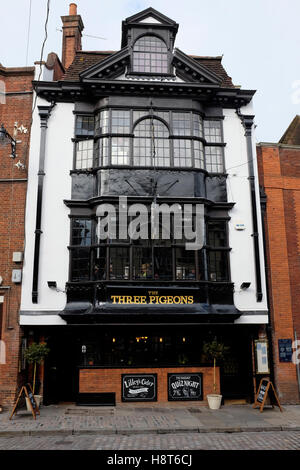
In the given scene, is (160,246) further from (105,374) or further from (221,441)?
(221,441)

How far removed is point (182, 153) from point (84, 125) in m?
4.07

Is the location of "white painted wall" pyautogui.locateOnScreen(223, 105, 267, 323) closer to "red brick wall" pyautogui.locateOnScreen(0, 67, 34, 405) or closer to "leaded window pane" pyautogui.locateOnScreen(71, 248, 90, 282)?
"leaded window pane" pyautogui.locateOnScreen(71, 248, 90, 282)

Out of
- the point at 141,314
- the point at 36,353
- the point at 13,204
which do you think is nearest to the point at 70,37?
the point at 13,204

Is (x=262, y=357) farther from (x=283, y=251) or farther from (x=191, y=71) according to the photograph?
(x=191, y=71)

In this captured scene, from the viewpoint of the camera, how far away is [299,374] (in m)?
15.0

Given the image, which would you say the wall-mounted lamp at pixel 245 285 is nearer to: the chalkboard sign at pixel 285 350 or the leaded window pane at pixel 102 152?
the chalkboard sign at pixel 285 350

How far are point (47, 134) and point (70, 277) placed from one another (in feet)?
18.7

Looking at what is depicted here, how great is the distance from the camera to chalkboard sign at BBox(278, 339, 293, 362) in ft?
49.6

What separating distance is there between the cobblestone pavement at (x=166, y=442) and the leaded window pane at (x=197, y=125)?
10.7 metres

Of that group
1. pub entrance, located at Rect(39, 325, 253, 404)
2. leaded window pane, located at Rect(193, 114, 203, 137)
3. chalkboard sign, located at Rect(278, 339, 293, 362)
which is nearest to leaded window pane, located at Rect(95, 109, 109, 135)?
leaded window pane, located at Rect(193, 114, 203, 137)

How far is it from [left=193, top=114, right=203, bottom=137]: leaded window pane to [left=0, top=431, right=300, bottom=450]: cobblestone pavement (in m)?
10.7

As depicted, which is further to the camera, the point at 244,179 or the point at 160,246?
the point at 244,179

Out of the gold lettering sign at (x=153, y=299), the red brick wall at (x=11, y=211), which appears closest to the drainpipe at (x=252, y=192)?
the gold lettering sign at (x=153, y=299)

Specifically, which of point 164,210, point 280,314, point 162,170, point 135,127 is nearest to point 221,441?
point 280,314
